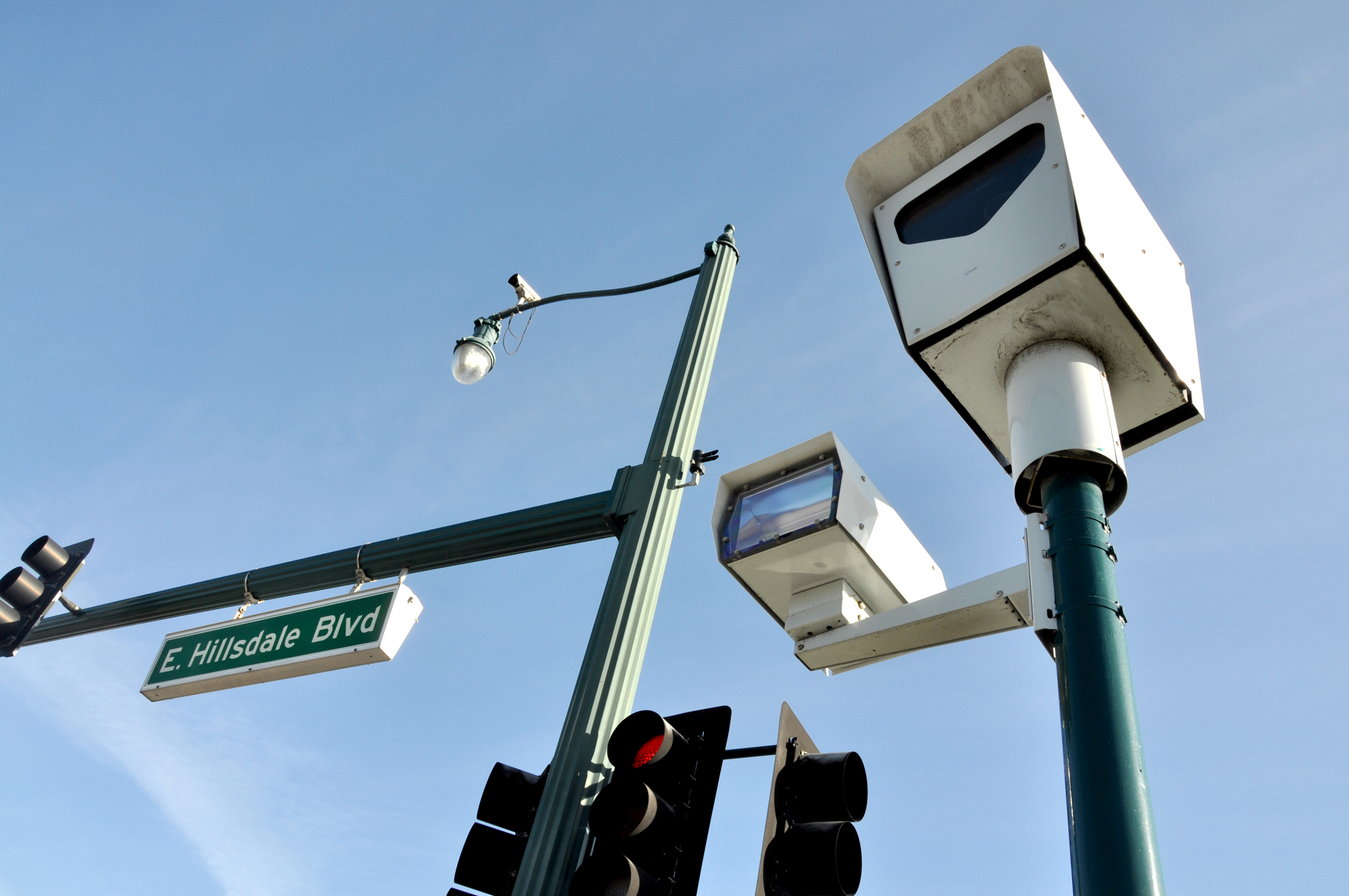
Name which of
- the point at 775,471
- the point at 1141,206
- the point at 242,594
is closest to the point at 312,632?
the point at 242,594

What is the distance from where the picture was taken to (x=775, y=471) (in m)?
5.05

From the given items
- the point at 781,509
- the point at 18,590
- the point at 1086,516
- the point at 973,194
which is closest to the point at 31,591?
the point at 18,590

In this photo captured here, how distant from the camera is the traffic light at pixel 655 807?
10.1ft

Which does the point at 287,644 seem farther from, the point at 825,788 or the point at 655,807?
the point at 825,788

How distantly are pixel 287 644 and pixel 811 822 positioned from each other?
11.0 feet

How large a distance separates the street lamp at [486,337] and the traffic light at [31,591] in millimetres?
3344

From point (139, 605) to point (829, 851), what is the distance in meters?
5.47

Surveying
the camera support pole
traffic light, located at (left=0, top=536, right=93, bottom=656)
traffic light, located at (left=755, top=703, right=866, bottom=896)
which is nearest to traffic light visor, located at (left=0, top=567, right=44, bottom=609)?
traffic light, located at (left=0, top=536, right=93, bottom=656)

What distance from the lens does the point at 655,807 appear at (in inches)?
125

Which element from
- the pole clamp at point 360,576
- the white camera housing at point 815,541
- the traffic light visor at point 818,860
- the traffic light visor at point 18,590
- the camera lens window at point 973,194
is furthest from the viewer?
the traffic light visor at point 18,590

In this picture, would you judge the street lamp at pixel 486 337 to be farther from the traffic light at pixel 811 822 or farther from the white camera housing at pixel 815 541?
the traffic light at pixel 811 822

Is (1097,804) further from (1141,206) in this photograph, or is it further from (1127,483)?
(1141,206)

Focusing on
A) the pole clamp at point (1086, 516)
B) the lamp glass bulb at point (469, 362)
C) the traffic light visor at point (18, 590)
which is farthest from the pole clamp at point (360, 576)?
the pole clamp at point (1086, 516)

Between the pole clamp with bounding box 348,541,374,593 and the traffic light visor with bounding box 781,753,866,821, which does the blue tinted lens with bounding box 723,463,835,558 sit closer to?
the traffic light visor with bounding box 781,753,866,821
